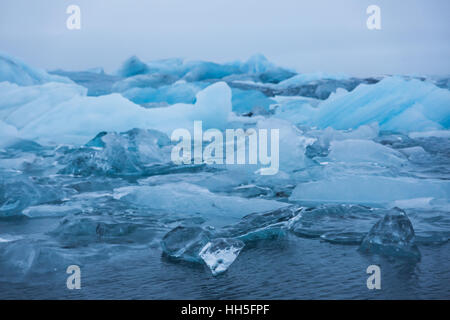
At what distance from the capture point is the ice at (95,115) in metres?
5.00

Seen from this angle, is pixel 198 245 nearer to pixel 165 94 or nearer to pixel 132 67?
pixel 165 94

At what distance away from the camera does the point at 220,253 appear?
4.86 ft

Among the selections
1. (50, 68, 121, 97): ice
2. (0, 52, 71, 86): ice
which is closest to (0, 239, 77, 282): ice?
(0, 52, 71, 86): ice

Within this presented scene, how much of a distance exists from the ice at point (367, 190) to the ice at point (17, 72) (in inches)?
209

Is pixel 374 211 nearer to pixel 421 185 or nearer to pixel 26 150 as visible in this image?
pixel 421 185

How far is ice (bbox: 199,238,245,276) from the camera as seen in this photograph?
1.42m

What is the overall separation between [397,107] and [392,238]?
13.4ft

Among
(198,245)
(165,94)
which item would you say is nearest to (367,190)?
(198,245)

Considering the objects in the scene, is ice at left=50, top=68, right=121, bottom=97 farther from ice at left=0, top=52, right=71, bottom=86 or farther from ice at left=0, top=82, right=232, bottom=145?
ice at left=0, top=82, right=232, bottom=145

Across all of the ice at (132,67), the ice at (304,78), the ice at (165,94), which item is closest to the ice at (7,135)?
the ice at (165,94)

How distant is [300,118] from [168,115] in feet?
5.66

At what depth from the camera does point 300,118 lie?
6105mm

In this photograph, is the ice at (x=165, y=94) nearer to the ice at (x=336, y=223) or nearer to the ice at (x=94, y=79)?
the ice at (x=94, y=79)
